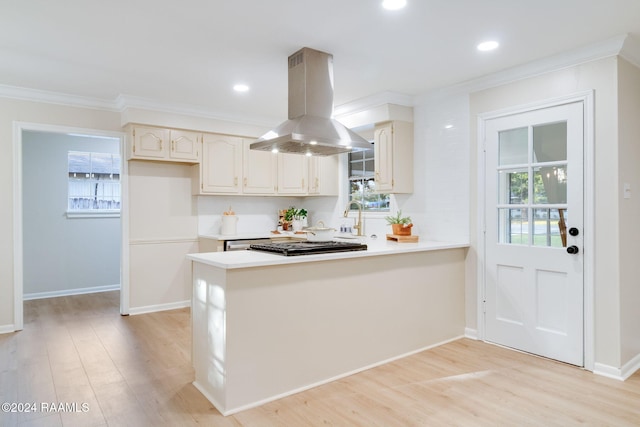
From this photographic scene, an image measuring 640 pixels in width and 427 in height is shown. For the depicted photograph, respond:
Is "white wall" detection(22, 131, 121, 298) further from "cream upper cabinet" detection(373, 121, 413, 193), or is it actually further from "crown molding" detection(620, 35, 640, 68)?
"crown molding" detection(620, 35, 640, 68)

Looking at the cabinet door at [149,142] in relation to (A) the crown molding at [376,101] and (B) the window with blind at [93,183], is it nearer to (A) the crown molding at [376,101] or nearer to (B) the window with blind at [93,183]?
(B) the window with blind at [93,183]

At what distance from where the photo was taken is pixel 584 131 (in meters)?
3.01

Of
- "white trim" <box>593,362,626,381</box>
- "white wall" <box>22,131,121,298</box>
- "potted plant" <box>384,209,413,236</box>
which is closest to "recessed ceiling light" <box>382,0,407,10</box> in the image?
"potted plant" <box>384,209,413,236</box>

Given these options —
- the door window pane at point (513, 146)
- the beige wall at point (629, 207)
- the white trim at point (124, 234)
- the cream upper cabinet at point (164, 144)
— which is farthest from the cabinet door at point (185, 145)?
the beige wall at point (629, 207)

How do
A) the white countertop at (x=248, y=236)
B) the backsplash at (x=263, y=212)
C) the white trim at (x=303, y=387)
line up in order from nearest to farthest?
the white trim at (x=303, y=387), the white countertop at (x=248, y=236), the backsplash at (x=263, y=212)

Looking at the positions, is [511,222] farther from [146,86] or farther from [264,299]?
[146,86]

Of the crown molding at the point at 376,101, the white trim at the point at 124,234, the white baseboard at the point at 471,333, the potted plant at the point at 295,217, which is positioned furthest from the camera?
the potted plant at the point at 295,217

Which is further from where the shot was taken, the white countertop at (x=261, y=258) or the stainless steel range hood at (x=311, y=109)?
the stainless steel range hood at (x=311, y=109)

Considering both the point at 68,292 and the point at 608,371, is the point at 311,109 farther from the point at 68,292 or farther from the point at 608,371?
the point at 68,292

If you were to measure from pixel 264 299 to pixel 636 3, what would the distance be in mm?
2856

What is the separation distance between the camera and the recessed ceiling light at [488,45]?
290 centimetres

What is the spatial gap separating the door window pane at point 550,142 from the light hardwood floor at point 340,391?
165 centimetres

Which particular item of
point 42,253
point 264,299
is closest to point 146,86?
point 264,299

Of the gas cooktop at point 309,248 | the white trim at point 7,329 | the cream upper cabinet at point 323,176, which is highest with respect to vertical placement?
the cream upper cabinet at point 323,176
